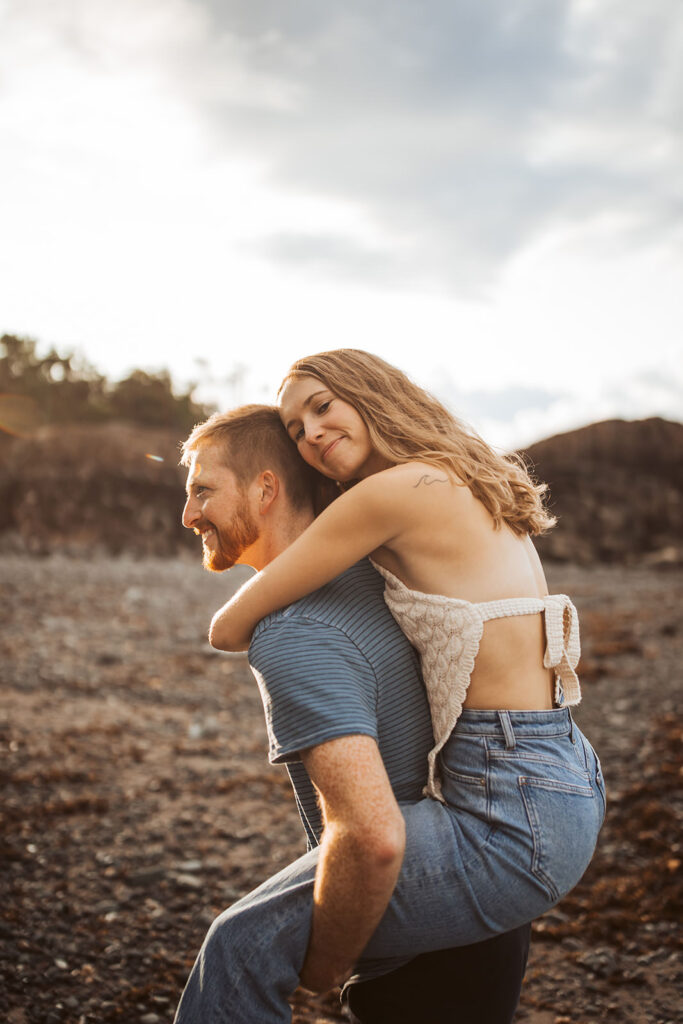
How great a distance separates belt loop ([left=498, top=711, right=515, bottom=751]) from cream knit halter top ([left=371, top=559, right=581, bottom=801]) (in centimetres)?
12

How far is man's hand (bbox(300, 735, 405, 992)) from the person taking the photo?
6.06ft

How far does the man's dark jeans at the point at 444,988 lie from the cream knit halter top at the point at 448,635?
542mm

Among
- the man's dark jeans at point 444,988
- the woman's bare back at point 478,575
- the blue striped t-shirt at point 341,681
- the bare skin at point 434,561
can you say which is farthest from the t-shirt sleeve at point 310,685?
the man's dark jeans at point 444,988

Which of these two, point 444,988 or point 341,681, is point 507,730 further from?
point 444,988

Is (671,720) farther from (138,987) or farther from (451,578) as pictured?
(451,578)

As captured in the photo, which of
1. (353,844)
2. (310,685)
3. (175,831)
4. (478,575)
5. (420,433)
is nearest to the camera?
(353,844)

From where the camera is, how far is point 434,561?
2334 millimetres

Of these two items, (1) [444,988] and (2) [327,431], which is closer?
(1) [444,988]

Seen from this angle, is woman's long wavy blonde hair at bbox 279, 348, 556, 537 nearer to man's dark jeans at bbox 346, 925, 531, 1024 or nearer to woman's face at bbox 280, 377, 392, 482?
woman's face at bbox 280, 377, 392, 482


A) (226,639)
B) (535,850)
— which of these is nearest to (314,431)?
(226,639)

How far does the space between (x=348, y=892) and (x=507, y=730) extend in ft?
2.11

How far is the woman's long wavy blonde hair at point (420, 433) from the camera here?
247 centimetres

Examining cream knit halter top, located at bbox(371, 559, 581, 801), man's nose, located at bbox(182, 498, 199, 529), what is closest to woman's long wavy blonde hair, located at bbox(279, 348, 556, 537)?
cream knit halter top, located at bbox(371, 559, 581, 801)

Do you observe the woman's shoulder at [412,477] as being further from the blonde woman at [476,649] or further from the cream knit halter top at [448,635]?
the cream knit halter top at [448,635]
